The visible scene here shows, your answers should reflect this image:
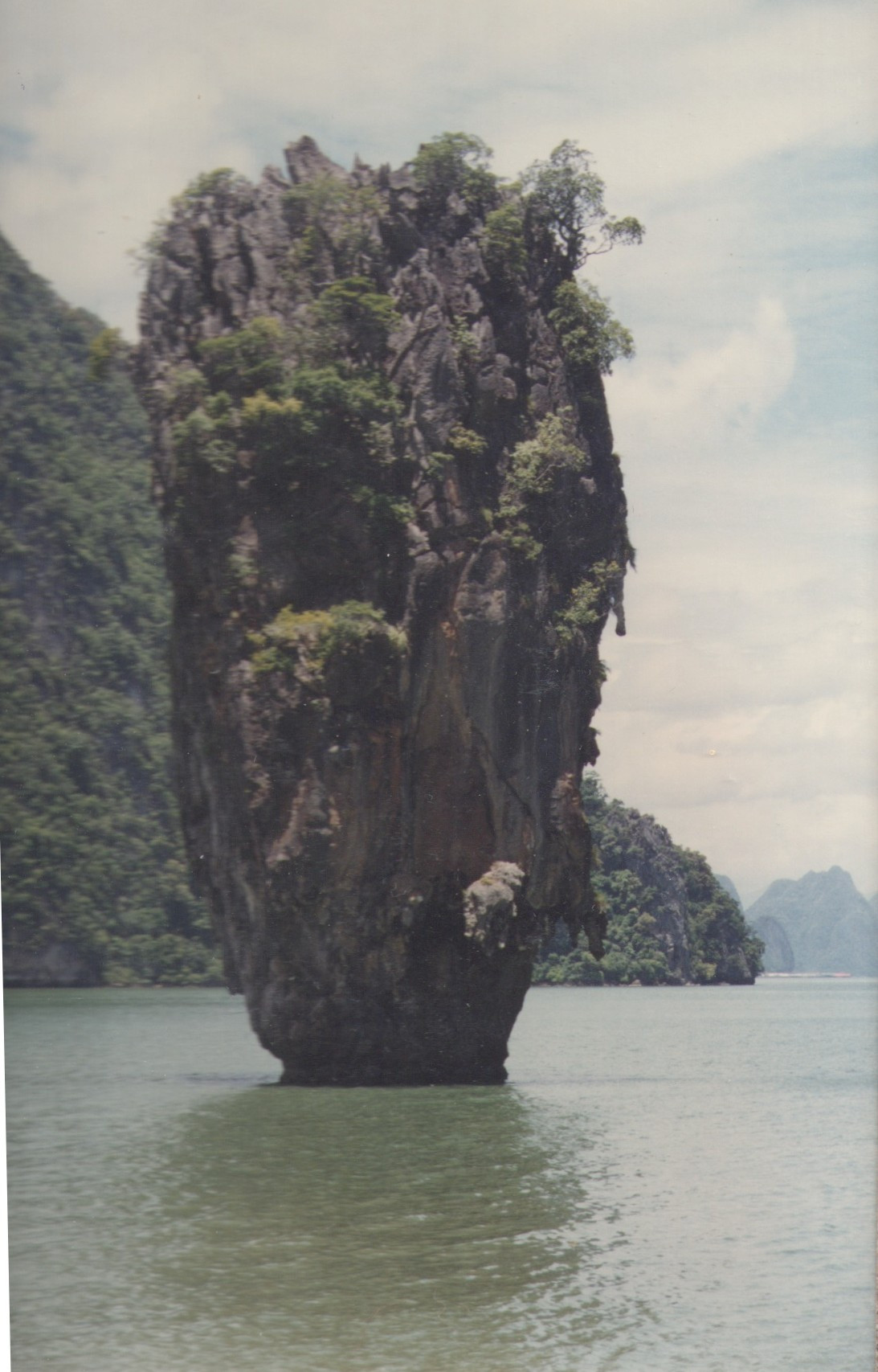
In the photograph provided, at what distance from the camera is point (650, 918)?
2228 cm

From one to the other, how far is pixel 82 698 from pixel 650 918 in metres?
8.75

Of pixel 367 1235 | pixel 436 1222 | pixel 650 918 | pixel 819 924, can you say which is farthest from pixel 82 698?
pixel 367 1235

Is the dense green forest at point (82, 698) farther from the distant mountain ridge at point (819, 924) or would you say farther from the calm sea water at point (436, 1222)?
the distant mountain ridge at point (819, 924)

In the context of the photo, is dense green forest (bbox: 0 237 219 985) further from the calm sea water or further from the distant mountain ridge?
the distant mountain ridge

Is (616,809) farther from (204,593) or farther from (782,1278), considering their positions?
(782,1278)

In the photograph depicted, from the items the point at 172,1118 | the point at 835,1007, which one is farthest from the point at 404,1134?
the point at 835,1007

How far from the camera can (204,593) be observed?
13.0m

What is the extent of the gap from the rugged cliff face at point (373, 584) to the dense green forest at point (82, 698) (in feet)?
17.3

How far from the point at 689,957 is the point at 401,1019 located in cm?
1268

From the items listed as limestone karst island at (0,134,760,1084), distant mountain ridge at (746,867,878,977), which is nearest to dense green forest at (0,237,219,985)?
limestone karst island at (0,134,760,1084)

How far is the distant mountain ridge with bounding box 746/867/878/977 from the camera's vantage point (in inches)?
419

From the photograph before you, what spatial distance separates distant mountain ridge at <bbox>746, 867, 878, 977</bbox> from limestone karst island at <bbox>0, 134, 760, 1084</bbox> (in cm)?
215

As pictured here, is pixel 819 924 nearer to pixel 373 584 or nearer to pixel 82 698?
pixel 373 584

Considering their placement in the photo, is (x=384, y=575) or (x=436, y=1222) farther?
(x=384, y=575)
